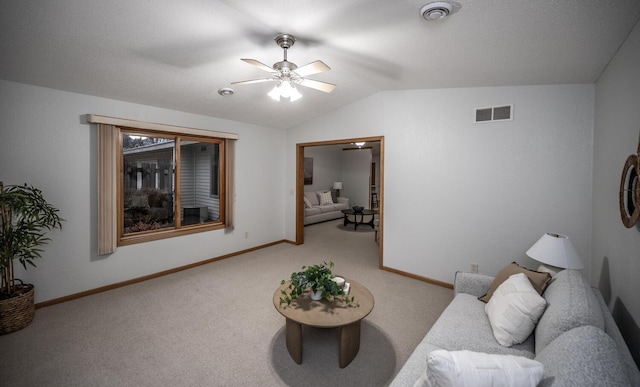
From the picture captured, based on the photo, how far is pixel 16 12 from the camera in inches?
73.1

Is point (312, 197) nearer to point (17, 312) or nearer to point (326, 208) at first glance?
point (326, 208)

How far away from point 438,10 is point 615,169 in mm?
1877

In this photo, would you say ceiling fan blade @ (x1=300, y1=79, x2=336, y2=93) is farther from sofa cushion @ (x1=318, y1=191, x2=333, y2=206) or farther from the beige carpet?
sofa cushion @ (x1=318, y1=191, x2=333, y2=206)

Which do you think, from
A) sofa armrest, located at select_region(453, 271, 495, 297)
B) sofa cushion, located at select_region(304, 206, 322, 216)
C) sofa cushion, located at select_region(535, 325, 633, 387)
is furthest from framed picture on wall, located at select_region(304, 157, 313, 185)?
sofa cushion, located at select_region(535, 325, 633, 387)

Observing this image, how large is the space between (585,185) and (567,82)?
1.09 m

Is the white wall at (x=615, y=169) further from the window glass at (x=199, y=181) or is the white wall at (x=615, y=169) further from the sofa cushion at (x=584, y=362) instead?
the window glass at (x=199, y=181)

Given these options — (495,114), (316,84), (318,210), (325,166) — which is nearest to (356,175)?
(325,166)

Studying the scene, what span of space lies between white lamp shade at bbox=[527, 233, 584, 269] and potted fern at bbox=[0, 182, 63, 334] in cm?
447

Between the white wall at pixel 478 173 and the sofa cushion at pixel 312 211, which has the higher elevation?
the white wall at pixel 478 173

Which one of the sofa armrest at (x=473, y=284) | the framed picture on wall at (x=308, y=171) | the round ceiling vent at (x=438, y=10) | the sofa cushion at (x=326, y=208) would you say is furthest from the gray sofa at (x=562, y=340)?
the framed picture on wall at (x=308, y=171)

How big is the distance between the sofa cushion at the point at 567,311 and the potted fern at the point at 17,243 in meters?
4.04

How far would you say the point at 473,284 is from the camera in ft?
8.13

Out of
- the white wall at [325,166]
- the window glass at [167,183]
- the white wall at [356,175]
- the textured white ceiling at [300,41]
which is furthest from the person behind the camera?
the white wall at [356,175]

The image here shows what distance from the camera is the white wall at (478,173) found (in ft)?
9.56
